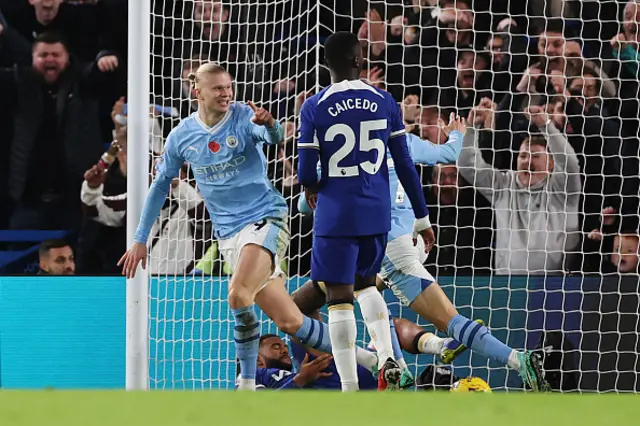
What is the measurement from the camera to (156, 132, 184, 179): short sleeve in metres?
5.00

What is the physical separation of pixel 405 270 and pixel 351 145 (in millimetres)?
1139

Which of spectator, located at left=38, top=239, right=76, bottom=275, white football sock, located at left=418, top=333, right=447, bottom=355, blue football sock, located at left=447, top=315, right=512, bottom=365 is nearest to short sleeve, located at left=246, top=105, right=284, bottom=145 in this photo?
blue football sock, located at left=447, top=315, right=512, bottom=365

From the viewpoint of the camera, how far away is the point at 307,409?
7.49ft

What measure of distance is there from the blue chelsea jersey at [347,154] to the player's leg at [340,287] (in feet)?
0.19

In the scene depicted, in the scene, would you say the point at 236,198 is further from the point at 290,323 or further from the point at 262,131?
the point at 290,323

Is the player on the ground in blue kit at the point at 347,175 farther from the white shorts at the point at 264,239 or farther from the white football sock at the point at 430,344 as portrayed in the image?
the white football sock at the point at 430,344

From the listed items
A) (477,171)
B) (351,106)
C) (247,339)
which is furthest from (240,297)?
(477,171)

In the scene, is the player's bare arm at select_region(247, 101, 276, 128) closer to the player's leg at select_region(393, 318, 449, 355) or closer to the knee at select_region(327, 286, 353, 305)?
the knee at select_region(327, 286, 353, 305)

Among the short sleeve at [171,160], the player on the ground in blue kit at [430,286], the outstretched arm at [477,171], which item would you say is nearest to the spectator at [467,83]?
the outstretched arm at [477,171]

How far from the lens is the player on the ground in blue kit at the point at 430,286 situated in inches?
200

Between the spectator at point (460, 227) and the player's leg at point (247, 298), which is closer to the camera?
the player's leg at point (247, 298)

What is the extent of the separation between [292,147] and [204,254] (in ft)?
2.81

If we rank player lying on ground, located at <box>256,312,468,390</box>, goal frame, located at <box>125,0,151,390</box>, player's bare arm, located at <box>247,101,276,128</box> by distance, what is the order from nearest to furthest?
1. player's bare arm, located at <box>247,101,276,128</box>
2. goal frame, located at <box>125,0,151,390</box>
3. player lying on ground, located at <box>256,312,468,390</box>

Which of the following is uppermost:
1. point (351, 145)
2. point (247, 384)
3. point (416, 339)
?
point (351, 145)
